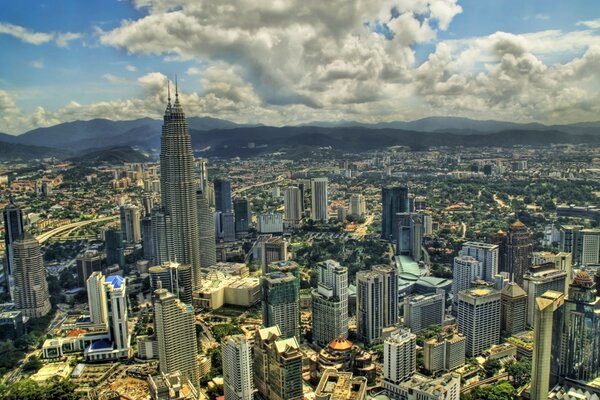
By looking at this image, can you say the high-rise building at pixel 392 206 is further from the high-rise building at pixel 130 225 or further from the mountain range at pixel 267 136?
the high-rise building at pixel 130 225

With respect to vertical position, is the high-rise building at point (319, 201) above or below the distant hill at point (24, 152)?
below

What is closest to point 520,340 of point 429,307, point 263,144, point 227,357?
point 429,307

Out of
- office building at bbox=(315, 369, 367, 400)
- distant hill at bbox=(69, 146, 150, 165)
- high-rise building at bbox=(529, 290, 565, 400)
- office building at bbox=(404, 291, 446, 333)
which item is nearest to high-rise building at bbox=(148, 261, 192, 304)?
office building at bbox=(404, 291, 446, 333)

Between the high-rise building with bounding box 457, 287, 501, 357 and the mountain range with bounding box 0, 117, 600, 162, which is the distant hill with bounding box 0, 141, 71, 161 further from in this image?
the high-rise building with bounding box 457, 287, 501, 357

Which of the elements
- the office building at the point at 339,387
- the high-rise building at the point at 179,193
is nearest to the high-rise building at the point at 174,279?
the high-rise building at the point at 179,193

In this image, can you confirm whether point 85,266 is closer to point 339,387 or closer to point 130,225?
point 130,225

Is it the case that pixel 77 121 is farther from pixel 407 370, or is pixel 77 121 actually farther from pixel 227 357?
pixel 407 370
